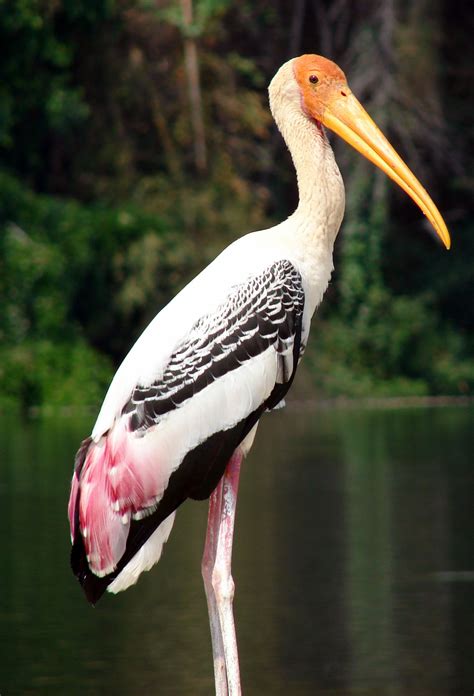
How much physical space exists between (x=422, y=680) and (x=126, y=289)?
1272 cm

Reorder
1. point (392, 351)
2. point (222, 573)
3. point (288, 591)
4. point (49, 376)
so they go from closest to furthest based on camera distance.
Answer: point (222, 573)
point (288, 591)
point (49, 376)
point (392, 351)

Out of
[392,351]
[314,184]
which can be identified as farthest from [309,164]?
[392,351]

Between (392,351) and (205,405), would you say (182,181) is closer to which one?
(392,351)

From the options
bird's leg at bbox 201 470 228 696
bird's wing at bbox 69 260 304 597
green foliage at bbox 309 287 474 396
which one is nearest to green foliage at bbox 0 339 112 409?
green foliage at bbox 309 287 474 396

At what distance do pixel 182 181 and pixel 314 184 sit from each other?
14753 mm

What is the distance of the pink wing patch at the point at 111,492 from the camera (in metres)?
4.30

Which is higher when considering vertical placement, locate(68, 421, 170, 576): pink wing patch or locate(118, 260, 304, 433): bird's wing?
locate(118, 260, 304, 433): bird's wing

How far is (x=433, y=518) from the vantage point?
898 cm

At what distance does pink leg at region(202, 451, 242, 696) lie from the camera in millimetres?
4426

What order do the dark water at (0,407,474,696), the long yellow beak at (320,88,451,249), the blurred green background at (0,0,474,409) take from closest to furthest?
1. the long yellow beak at (320,88,451,249)
2. the dark water at (0,407,474,696)
3. the blurred green background at (0,0,474,409)

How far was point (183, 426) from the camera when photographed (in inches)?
172

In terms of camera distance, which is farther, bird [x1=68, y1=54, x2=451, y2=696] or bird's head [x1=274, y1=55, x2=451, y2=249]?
bird's head [x1=274, y1=55, x2=451, y2=249]

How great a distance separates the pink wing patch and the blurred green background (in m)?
12.7

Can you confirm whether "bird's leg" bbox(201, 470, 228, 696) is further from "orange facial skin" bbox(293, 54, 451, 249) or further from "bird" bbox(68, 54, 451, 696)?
"orange facial skin" bbox(293, 54, 451, 249)
